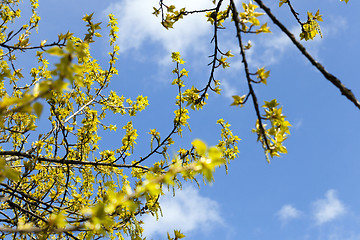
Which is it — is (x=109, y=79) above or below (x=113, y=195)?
above

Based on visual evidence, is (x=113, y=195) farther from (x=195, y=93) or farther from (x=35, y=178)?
(x=35, y=178)

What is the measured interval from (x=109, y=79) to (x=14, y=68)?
1.61 metres

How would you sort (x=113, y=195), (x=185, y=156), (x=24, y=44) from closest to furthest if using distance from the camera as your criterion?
(x=113, y=195), (x=24, y=44), (x=185, y=156)

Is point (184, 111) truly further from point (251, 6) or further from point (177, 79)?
point (251, 6)

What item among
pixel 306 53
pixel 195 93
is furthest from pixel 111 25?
pixel 306 53

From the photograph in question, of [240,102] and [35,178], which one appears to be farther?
[35,178]

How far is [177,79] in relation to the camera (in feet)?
13.1

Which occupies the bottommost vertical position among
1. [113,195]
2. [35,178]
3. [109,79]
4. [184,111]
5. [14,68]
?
[113,195]

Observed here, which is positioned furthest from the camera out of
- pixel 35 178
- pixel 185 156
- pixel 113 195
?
pixel 35 178

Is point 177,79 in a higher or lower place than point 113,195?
higher

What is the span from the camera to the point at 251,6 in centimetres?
241

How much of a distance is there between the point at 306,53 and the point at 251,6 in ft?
2.51

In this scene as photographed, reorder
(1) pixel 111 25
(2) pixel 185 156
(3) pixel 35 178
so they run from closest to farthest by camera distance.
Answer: (2) pixel 185 156 → (3) pixel 35 178 → (1) pixel 111 25

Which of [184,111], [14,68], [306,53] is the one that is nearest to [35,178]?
[14,68]
